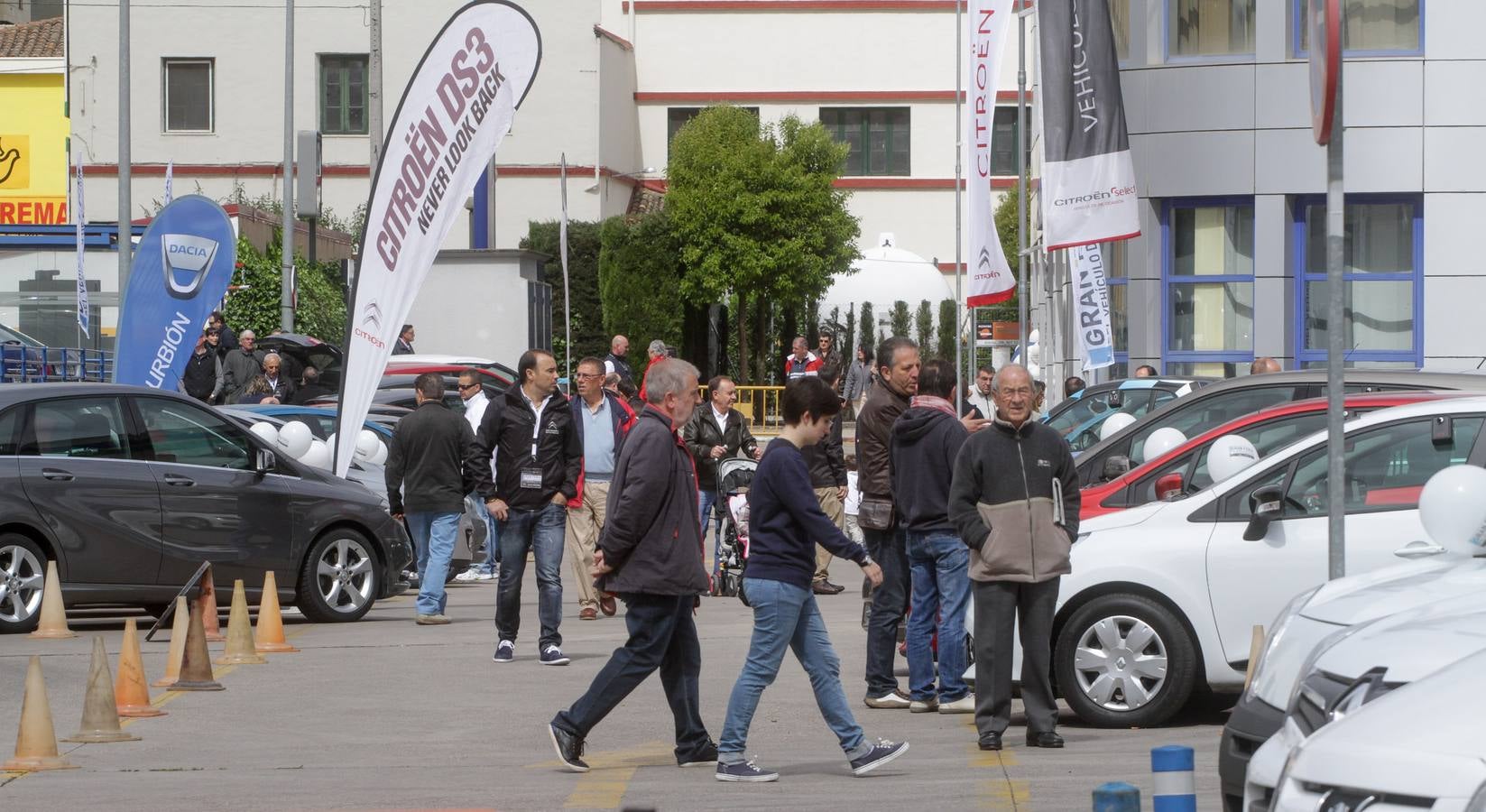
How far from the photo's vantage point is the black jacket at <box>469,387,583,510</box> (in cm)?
1255

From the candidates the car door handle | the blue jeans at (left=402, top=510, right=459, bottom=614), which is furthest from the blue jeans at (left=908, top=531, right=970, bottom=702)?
the blue jeans at (left=402, top=510, right=459, bottom=614)

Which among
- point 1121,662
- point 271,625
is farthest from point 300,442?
point 1121,662

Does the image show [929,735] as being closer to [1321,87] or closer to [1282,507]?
[1282,507]

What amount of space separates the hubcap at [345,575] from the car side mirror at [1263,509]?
Result: 7918 millimetres

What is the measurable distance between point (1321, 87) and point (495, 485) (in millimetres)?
7247

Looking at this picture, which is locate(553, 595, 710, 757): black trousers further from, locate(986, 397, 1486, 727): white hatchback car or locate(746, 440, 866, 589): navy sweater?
locate(986, 397, 1486, 727): white hatchback car

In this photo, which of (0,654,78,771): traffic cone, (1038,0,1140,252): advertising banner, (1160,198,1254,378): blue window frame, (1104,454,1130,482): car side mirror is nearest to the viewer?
(0,654,78,771): traffic cone

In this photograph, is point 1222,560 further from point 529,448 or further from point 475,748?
point 529,448

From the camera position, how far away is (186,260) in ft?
65.9

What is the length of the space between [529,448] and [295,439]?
6044 millimetres

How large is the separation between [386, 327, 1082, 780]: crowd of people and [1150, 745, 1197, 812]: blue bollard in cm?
373

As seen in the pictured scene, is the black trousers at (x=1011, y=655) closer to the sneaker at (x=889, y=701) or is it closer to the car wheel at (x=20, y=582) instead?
the sneaker at (x=889, y=701)

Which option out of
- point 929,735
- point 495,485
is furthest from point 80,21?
point 929,735

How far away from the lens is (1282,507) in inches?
384
